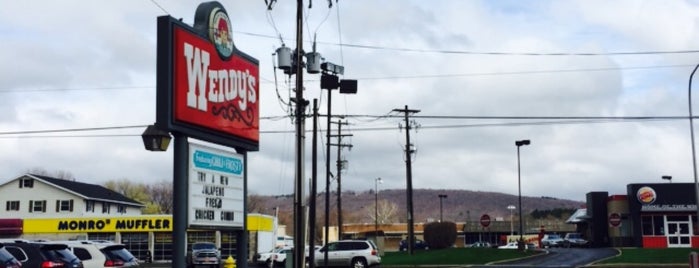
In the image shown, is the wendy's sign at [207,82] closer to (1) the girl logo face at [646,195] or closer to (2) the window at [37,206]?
(1) the girl logo face at [646,195]

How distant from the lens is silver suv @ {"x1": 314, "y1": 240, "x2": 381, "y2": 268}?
3959 cm

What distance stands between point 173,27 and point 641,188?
192ft

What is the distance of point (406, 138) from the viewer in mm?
57375

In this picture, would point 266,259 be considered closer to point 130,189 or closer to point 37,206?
point 37,206

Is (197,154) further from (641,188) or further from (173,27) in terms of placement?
(641,188)

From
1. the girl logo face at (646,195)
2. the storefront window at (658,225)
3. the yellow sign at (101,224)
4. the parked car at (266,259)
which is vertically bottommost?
the parked car at (266,259)

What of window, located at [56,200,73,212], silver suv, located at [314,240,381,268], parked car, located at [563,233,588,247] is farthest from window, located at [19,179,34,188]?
parked car, located at [563,233,588,247]

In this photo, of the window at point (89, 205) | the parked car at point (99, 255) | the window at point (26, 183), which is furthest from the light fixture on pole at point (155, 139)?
the window at point (26, 183)

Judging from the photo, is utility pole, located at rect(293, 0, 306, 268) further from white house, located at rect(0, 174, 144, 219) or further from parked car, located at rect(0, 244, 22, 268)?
white house, located at rect(0, 174, 144, 219)

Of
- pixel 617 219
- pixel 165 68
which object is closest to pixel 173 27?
pixel 165 68

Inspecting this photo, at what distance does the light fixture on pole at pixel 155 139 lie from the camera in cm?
1232

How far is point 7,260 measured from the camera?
17.0 meters

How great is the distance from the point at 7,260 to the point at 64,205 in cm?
6403

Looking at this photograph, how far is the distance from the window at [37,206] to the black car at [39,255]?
62662mm
